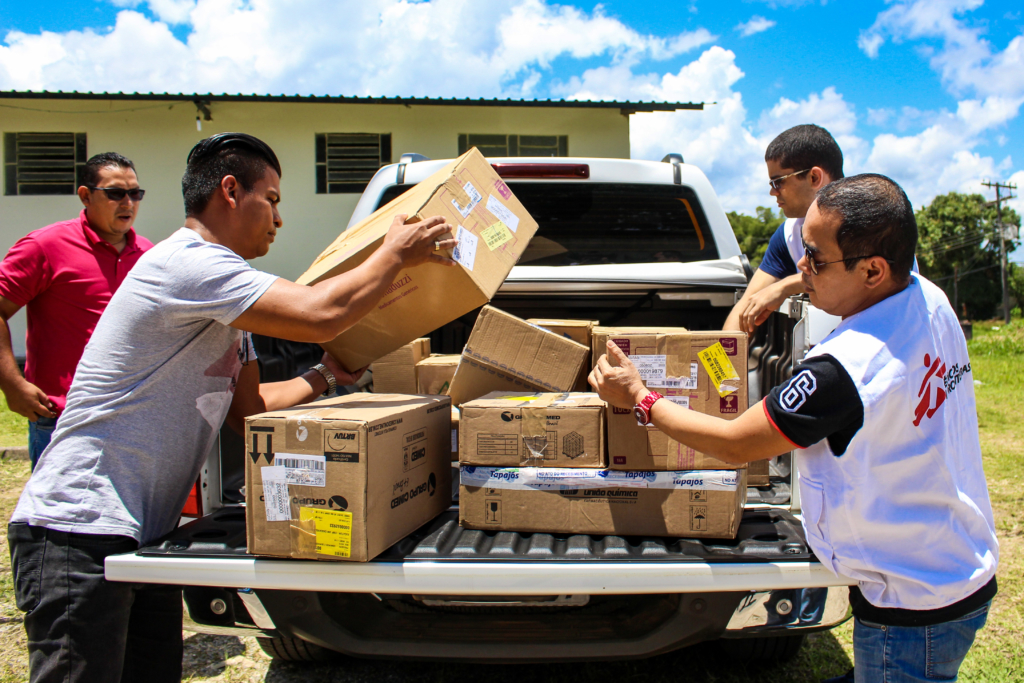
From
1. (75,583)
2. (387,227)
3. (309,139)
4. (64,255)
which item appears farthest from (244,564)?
(309,139)

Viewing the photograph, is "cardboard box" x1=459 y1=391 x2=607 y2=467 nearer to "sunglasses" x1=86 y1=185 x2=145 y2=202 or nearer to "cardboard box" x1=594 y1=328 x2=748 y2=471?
"cardboard box" x1=594 y1=328 x2=748 y2=471

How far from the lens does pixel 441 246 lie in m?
2.09

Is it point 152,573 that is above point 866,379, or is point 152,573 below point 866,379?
below

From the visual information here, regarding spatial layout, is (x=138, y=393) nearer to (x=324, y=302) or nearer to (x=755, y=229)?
(x=324, y=302)

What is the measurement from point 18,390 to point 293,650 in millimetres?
1601

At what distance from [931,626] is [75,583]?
1.99m

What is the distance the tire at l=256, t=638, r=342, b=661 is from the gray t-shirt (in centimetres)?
89

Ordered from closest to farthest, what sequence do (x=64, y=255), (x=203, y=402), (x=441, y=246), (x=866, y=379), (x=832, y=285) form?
(x=866, y=379) < (x=832, y=285) < (x=203, y=402) < (x=441, y=246) < (x=64, y=255)

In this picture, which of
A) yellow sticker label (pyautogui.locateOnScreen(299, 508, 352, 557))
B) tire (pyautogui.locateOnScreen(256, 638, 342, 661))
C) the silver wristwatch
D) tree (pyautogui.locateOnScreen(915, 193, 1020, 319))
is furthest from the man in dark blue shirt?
tree (pyautogui.locateOnScreen(915, 193, 1020, 319))

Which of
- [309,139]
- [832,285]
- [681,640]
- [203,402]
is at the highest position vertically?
[309,139]

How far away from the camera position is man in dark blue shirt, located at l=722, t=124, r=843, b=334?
106 inches

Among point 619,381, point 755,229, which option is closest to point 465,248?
point 619,381

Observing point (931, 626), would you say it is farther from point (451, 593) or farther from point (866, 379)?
point (451, 593)

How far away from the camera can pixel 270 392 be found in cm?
234
